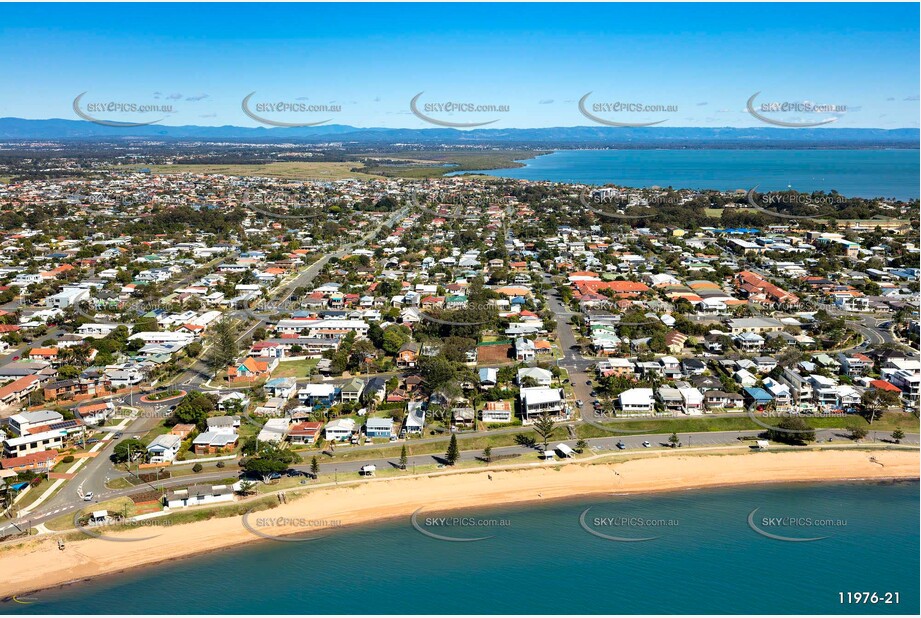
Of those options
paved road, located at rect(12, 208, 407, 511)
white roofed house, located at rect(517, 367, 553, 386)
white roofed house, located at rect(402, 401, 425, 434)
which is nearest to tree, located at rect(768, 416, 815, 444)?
white roofed house, located at rect(517, 367, 553, 386)

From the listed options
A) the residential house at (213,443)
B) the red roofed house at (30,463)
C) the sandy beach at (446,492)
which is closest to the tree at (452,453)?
the sandy beach at (446,492)

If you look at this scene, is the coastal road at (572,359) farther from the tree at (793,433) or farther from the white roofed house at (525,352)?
the tree at (793,433)

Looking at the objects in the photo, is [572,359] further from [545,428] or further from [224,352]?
[224,352]

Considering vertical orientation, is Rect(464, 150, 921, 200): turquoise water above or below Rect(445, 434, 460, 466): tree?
above

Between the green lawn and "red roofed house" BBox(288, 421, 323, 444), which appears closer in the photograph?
"red roofed house" BBox(288, 421, 323, 444)

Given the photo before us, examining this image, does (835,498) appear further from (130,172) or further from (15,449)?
(130,172)

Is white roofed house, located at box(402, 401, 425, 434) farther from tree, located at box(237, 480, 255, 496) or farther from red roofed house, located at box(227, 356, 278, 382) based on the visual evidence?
red roofed house, located at box(227, 356, 278, 382)
